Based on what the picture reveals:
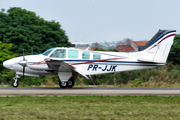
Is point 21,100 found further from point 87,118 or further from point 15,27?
point 15,27

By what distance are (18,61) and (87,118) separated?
968cm

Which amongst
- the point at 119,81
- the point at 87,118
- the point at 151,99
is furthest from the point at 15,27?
the point at 87,118

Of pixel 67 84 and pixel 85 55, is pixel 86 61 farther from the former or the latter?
pixel 67 84

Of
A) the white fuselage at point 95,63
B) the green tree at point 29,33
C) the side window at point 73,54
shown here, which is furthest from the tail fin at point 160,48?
the green tree at point 29,33

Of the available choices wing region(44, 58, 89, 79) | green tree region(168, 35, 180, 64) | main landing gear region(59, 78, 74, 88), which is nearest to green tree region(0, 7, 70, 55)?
main landing gear region(59, 78, 74, 88)

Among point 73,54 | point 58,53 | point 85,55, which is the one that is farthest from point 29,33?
point 85,55

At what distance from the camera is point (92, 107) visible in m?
8.83

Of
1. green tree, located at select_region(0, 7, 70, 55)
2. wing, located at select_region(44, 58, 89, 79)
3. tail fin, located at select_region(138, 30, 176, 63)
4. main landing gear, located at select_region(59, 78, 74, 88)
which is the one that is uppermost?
green tree, located at select_region(0, 7, 70, 55)

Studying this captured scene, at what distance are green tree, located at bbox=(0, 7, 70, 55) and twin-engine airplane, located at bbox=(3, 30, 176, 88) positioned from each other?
10.7 m

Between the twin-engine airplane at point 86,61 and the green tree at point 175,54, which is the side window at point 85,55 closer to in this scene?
the twin-engine airplane at point 86,61

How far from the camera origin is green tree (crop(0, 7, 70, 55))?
26.9m

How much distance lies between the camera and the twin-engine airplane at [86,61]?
50.4 feet

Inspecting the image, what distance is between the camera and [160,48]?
1638cm

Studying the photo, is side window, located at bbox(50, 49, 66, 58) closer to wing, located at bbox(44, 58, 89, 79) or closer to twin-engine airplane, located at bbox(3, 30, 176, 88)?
twin-engine airplane, located at bbox(3, 30, 176, 88)
